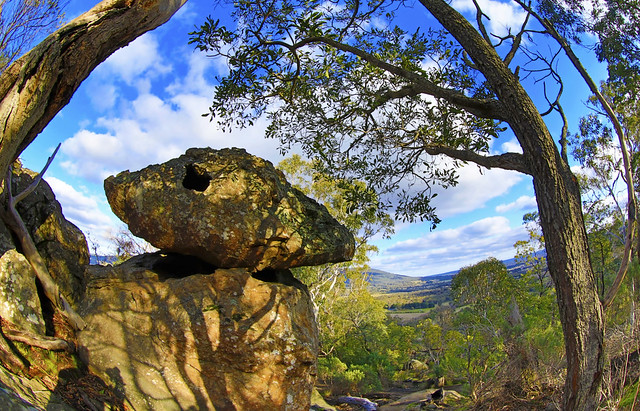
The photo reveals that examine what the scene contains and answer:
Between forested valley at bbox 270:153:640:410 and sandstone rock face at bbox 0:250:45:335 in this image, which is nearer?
sandstone rock face at bbox 0:250:45:335

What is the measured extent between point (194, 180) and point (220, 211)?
1032mm

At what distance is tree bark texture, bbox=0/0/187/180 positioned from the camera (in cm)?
228

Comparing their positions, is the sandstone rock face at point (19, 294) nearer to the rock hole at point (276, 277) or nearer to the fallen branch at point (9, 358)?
the fallen branch at point (9, 358)

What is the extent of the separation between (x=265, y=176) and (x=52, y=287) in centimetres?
374

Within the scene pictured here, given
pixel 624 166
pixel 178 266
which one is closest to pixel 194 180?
pixel 178 266

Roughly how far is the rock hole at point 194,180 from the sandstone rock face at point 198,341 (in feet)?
5.27

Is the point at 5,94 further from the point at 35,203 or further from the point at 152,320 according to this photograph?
the point at 35,203

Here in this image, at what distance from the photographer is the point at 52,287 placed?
5.85 metres

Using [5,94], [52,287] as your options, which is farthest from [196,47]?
[52,287]

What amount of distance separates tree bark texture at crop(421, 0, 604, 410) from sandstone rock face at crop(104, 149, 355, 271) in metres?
4.20

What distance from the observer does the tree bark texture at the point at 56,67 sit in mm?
2281

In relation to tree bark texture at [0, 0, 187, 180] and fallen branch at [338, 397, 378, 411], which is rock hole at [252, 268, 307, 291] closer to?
tree bark texture at [0, 0, 187, 180]

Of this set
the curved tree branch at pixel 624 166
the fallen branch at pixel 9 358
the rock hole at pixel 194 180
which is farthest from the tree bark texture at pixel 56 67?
the curved tree branch at pixel 624 166

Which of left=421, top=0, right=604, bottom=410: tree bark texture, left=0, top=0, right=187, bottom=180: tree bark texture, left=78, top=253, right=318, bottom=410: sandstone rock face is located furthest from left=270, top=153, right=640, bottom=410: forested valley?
left=0, top=0, right=187, bottom=180: tree bark texture
